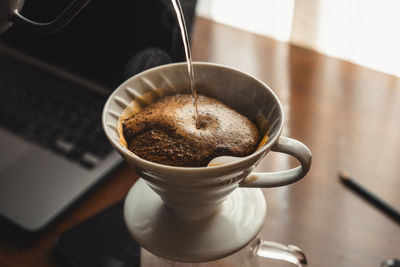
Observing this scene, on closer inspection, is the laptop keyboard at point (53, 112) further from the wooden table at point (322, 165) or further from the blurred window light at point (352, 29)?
the blurred window light at point (352, 29)

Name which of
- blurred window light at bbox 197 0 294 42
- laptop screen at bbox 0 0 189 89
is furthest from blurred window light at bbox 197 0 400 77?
laptop screen at bbox 0 0 189 89

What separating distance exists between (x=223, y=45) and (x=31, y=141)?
0.43 m

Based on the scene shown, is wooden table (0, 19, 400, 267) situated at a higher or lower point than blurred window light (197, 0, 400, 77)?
lower

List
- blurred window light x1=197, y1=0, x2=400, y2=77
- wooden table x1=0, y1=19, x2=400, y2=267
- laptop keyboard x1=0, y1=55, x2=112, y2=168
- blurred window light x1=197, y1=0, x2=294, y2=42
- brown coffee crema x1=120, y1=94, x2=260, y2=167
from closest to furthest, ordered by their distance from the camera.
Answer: brown coffee crema x1=120, y1=94, x2=260, y2=167 → wooden table x1=0, y1=19, x2=400, y2=267 → laptop keyboard x1=0, y1=55, x2=112, y2=168 → blurred window light x1=197, y1=0, x2=400, y2=77 → blurred window light x1=197, y1=0, x2=294, y2=42

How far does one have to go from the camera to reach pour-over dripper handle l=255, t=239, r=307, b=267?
16.6 inches

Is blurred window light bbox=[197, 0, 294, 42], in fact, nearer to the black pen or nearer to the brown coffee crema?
the black pen

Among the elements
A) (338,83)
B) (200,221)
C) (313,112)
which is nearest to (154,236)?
(200,221)

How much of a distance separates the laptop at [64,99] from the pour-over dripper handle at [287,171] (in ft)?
0.67

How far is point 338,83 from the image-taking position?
0.78 meters

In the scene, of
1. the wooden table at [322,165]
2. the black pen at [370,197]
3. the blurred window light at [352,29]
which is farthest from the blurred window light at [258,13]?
the black pen at [370,197]

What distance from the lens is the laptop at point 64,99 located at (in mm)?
590

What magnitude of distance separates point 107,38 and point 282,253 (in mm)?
467

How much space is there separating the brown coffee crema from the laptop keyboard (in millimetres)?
285

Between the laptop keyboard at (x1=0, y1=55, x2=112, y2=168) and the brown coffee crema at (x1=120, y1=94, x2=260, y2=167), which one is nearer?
the brown coffee crema at (x1=120, y1=94, x2=260, y2=167)
